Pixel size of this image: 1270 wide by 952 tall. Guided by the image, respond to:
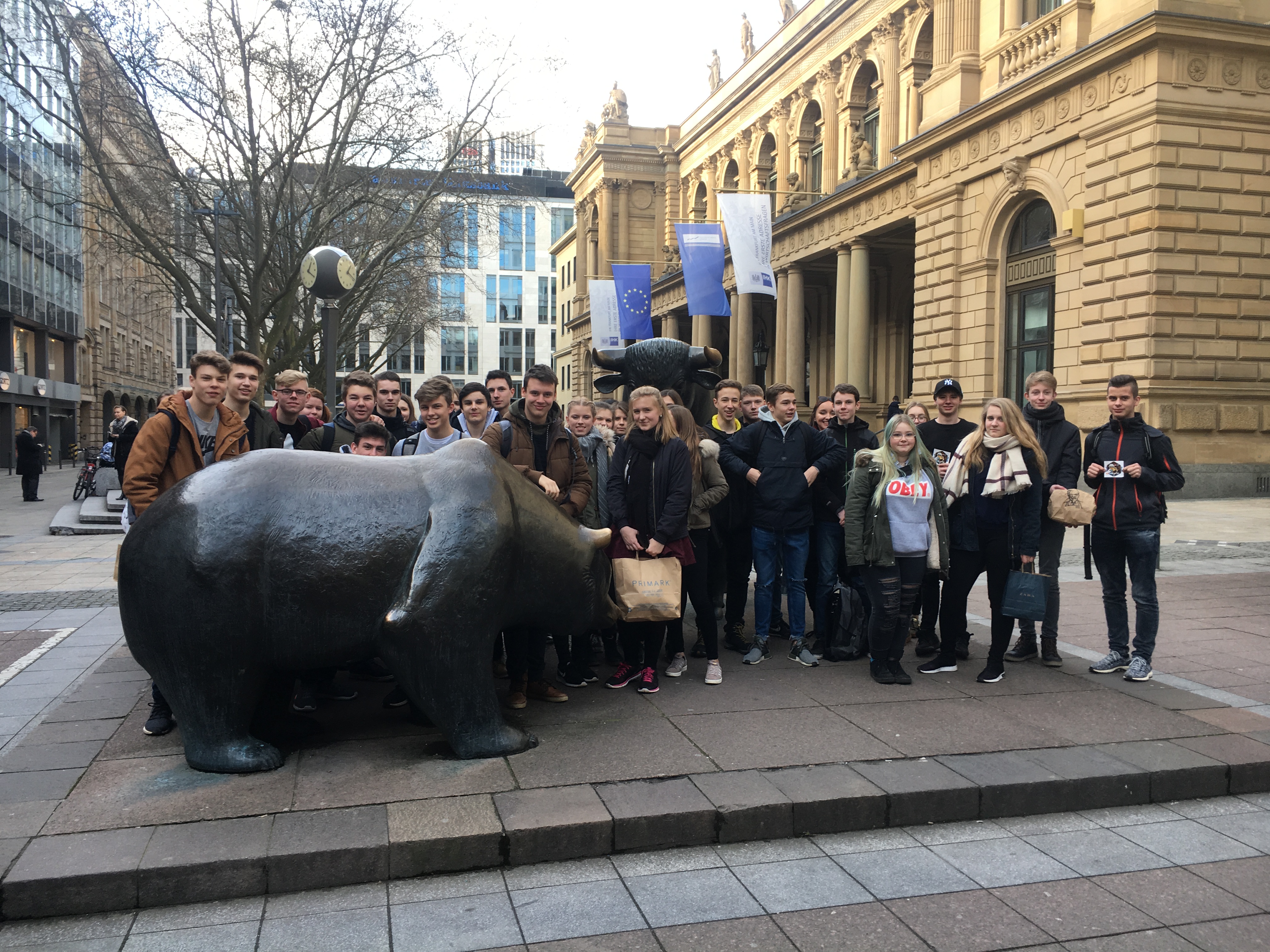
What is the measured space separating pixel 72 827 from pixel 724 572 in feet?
13.9

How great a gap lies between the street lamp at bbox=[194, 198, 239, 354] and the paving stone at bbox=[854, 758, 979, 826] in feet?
58.8

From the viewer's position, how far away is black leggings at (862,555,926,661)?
5.88 metres

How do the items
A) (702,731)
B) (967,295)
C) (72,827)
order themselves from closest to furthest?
(72,827) → (702,731) → (967,295)

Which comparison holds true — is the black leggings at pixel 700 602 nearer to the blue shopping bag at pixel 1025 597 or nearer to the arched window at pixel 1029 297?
the blue shopping bag at pixel 1025 597

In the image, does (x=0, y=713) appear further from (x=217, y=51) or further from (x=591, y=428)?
(x=217, y=51)

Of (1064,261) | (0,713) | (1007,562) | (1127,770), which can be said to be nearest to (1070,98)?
(1064,261)

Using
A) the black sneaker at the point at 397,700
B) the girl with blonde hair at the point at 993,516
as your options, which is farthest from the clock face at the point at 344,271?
the girl with blonde hair at the point at 993,516

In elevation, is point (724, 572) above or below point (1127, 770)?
above

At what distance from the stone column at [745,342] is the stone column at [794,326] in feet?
10.2

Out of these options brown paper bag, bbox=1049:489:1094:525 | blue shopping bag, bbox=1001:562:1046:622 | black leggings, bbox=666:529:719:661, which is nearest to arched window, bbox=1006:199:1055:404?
brown paper bag, bbox=1049:489:1094:525

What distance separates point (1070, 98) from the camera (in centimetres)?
1859

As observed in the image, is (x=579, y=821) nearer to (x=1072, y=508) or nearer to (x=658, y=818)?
(x=658, y=818)

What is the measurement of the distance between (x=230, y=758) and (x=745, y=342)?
113 ft

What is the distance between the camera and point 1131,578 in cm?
607
